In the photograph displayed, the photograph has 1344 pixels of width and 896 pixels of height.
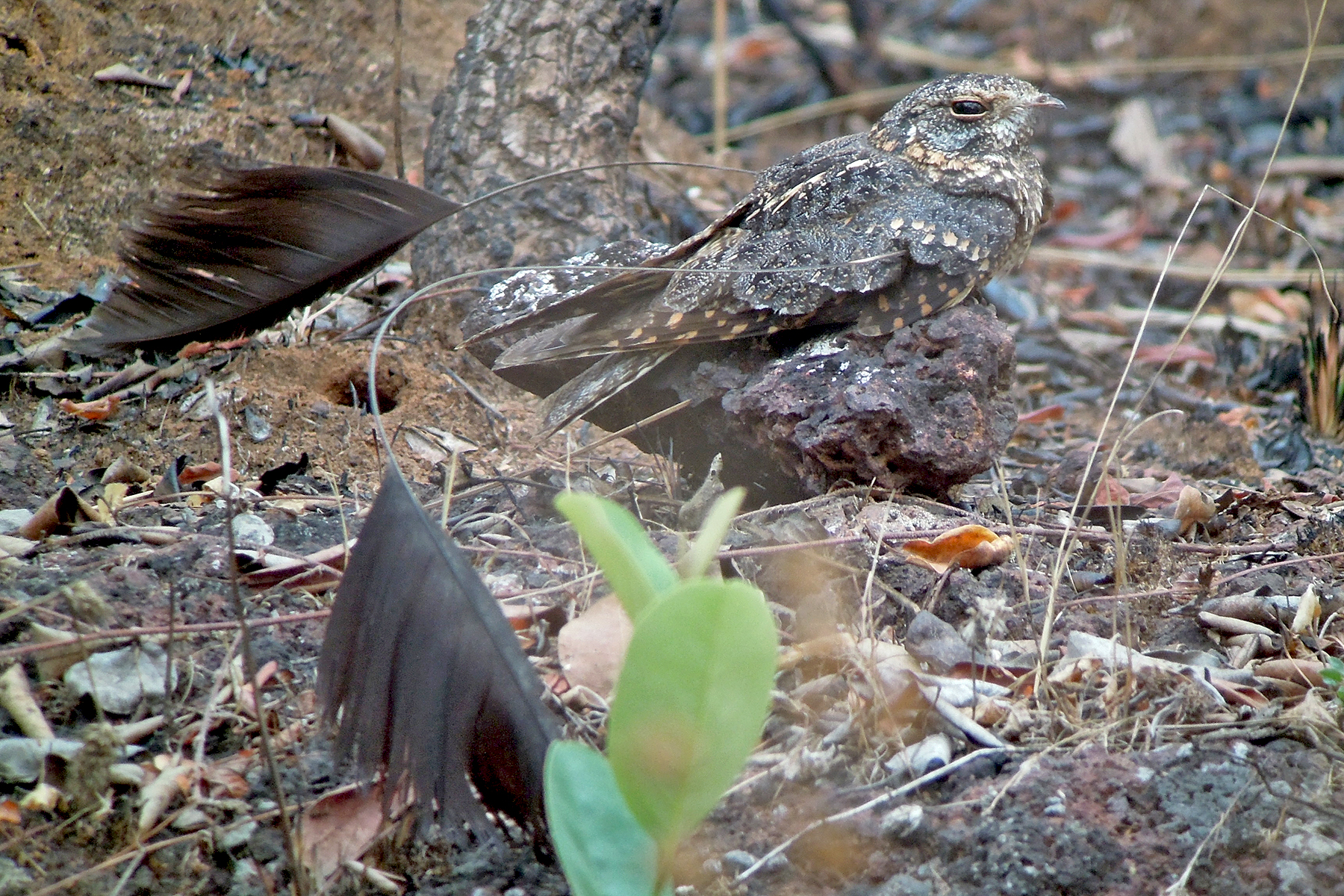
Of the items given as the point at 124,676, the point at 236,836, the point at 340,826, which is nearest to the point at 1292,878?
the point at 340,826

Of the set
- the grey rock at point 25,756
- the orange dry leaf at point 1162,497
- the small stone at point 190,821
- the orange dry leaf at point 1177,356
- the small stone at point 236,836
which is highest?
the grey rock at point 25,756

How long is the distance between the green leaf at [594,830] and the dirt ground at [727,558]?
12.2 inches

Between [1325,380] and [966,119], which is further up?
[966,119]

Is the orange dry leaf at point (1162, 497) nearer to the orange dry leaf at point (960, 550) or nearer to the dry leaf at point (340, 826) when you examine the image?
the orange dry leaf at point (960, 550)

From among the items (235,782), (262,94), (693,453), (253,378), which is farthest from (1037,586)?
(262,94)

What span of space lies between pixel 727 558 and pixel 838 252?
0.90 metres

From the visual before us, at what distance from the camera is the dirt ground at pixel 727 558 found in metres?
1.63

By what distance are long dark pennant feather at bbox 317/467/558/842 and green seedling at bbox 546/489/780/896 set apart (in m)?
0.17

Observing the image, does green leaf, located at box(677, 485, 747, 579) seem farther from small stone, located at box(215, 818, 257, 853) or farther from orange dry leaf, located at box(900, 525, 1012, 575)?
orange dry leaf, located at box(900, 525, 1012, 575)

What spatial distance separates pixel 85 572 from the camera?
2.05 meters

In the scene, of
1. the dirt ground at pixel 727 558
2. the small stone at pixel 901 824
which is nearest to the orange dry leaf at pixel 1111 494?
the dirt ground at pixel 727 558

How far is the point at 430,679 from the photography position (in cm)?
154

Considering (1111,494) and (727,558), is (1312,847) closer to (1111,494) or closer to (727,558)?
(727,558)

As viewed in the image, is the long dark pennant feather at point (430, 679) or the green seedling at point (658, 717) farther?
the long dark pennant feather at point (430, 679)
